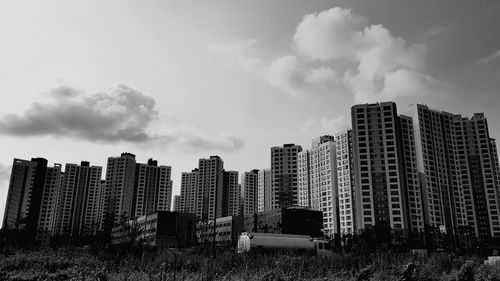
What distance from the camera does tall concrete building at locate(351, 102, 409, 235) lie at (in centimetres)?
12056

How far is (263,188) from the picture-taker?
627 ft

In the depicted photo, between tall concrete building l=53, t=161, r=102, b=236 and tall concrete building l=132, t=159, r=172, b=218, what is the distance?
1957 cm

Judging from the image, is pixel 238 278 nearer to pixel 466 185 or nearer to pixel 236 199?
pixel 466 185

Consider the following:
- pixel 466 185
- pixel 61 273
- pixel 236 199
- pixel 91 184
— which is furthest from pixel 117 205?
pixel 61 273

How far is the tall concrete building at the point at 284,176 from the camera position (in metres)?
168

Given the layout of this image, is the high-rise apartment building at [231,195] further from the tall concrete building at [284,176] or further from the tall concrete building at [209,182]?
the tall concrete building at [284,176]

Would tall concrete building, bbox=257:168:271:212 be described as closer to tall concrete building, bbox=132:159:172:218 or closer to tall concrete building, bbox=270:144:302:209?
tall concrete building, bbox=270:144:302:209

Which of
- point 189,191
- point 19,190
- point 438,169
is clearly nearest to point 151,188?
point 189,191

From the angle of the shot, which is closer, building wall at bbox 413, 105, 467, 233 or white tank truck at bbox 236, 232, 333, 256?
white tank truck at bbox 236, 232, 333, 256

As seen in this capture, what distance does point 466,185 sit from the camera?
14138 cm

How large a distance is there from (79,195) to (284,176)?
91.2 metres

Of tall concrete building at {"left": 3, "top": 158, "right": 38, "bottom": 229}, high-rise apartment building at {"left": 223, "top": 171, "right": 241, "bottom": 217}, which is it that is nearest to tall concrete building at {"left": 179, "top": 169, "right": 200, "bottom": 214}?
high-rise apartment building at {"left": 223, "top": 171, "right": 241, "bottom": 217}

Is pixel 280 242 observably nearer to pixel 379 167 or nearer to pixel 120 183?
pixel 379 167

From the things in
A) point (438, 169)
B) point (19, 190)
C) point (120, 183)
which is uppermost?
point (438, 169)
